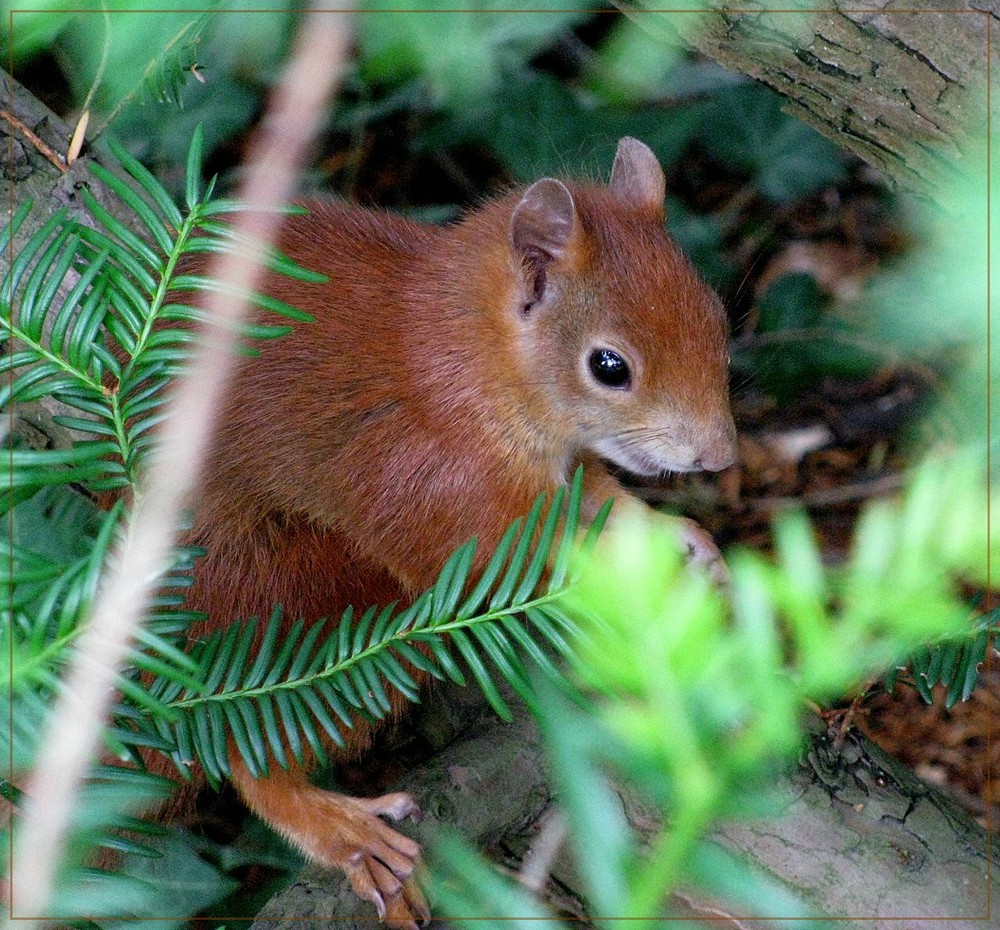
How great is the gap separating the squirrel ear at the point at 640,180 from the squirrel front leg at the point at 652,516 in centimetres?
46

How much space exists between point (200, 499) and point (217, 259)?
348mm

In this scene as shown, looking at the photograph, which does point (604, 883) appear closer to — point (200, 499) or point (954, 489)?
point (954, 489)

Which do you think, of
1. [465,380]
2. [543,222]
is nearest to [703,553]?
[465,380]

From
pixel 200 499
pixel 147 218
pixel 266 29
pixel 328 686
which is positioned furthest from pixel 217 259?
pixel 266 29

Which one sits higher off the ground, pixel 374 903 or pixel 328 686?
pixel 328 686

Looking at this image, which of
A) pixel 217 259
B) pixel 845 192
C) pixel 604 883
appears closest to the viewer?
pixel 604 883

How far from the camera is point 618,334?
5.32 feet

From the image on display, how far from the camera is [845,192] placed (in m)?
3.00

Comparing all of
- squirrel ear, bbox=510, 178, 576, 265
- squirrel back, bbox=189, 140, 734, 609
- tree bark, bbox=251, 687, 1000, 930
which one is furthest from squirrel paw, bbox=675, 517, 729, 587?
squirrel ear, bbox=510, 178, 576, 265

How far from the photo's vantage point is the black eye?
64.5 inches

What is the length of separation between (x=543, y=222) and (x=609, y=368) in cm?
23

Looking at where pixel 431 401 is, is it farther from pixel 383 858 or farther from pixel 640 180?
pixel 383 858

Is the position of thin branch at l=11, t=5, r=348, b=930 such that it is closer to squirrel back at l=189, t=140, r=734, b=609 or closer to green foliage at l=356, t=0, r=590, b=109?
green foliage at l=356, t=0, r=590, b=109

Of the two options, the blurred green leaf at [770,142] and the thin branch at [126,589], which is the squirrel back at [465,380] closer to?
the thin branch at [126,589]
